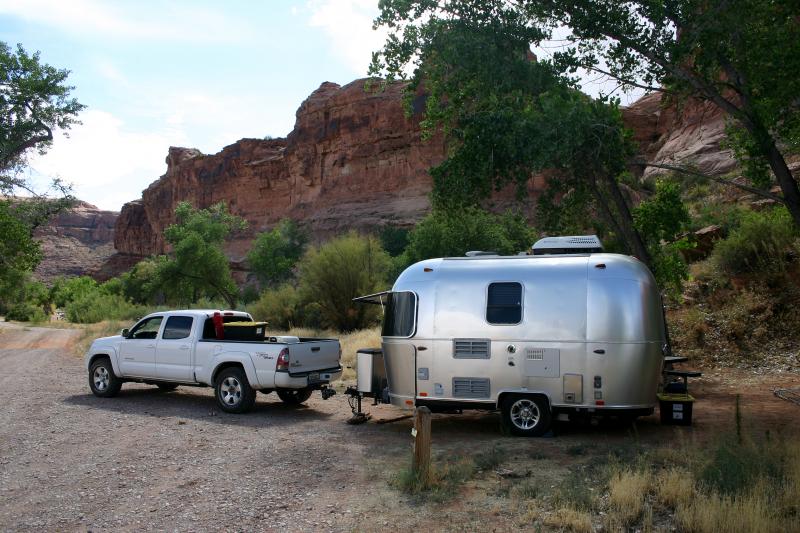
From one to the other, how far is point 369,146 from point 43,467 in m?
63.8

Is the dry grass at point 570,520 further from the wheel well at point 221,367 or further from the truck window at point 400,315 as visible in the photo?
the wheel well at point 221,367

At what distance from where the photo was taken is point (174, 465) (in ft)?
25.6

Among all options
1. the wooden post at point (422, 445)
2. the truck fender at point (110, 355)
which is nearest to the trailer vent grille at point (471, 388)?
the wooden post at point (422, 445)

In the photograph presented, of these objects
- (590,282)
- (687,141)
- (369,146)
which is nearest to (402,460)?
(590,282)

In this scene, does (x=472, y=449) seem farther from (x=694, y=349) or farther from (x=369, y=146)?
(x=369, y=146)

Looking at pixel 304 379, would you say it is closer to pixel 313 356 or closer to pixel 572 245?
pixel 313 356

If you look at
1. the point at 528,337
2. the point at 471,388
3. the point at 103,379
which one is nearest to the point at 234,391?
the point at 103,379

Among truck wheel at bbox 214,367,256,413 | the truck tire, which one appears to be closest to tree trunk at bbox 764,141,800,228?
truck wheel at bbox 214,367,256,413

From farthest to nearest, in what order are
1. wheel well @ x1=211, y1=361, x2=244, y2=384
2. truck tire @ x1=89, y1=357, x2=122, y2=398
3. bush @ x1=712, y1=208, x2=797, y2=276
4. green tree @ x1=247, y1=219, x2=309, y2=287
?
green tree @ x1=247, y1=219, x2=309, y2=287, bush @ x1=712, y1=208, x2=797, y2=276, truck tire @ x1=89, y1=357, x2=122, y2=398, wheel well @ x1=211, y1=361, x2=244, y2=384

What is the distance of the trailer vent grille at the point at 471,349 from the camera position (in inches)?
367

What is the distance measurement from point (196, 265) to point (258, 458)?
36681 mm

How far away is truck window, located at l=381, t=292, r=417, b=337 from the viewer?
979 centimetres

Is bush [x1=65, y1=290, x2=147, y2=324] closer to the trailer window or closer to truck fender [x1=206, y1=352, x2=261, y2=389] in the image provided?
truck fender [x1=206, y1=352, x2=261, y2=389]

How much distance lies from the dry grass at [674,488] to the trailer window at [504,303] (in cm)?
330
